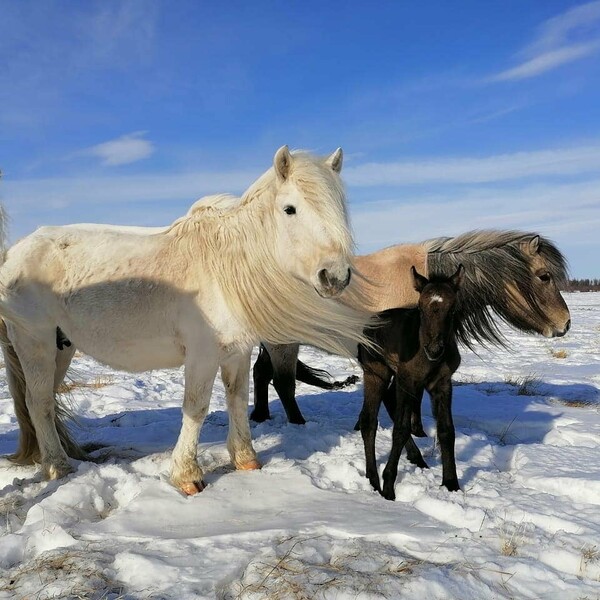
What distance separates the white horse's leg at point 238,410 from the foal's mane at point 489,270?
1.91 metres

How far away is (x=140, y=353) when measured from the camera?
409cm

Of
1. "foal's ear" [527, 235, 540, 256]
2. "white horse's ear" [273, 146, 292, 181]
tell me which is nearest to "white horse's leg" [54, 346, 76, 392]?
"white horse's ear" [273, 146, 292, 181]

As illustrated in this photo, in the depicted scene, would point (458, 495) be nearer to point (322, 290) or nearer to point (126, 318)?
point (322, 290)

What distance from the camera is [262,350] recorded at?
6.30m

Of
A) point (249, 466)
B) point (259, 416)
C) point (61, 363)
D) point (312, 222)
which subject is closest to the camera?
point (312, 222)

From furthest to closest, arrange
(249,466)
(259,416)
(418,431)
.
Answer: (259,416), (418,431), (249,466)

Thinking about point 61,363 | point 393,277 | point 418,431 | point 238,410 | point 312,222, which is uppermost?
point 312,222

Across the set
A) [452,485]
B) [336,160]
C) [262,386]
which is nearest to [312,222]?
[336,160]

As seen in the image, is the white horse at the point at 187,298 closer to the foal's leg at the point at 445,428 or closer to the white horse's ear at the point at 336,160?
the white horse's ear at the point at 336,160

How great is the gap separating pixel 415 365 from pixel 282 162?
1664 mm

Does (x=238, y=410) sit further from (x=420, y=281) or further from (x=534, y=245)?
(x=534, y=245)

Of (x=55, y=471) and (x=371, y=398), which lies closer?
(x=55, y=471)

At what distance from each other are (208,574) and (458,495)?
1.83 meters

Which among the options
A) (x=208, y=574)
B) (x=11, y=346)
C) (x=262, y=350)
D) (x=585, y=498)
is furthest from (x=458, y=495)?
(x=11, y=346)
